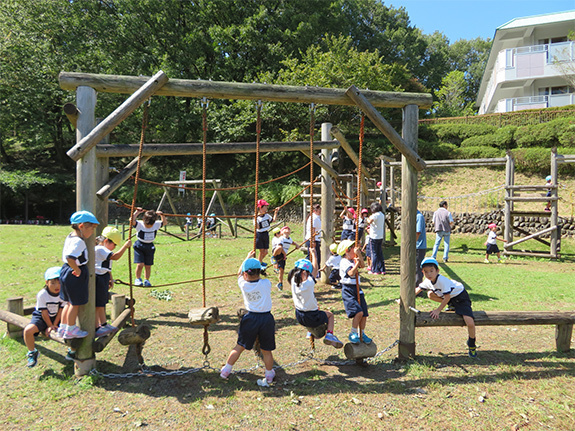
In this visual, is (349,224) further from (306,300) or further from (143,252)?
(306,300)

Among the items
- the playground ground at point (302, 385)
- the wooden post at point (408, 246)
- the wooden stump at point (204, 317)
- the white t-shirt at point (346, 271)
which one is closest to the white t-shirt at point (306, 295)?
the white t-shirt at point (346, 271)

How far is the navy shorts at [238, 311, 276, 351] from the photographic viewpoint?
4207 mm

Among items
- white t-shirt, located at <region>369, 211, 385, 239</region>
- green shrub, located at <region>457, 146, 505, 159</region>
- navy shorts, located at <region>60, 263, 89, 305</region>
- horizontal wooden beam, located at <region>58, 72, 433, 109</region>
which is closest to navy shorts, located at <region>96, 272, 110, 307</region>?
navy shorts, located at <region>60, 263, 89, 305</region>

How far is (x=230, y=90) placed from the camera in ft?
15.8

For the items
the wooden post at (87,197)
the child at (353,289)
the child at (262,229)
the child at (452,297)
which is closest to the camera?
the wooden post at (87,197)

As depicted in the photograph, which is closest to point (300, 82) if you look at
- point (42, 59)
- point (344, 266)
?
point (42, 59)

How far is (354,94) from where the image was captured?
4910 mm

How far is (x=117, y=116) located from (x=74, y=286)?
1.97m

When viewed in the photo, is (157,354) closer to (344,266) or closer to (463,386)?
(344,266)

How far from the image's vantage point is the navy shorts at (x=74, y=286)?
4191 millimetres

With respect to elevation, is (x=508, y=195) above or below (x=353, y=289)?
above

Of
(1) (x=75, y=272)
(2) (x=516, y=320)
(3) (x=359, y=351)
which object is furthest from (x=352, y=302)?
(1) (x=75, y=272)

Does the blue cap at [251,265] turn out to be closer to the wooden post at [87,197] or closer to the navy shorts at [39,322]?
the wooden post at [87,197]

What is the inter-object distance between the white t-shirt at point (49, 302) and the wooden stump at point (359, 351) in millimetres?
3441
